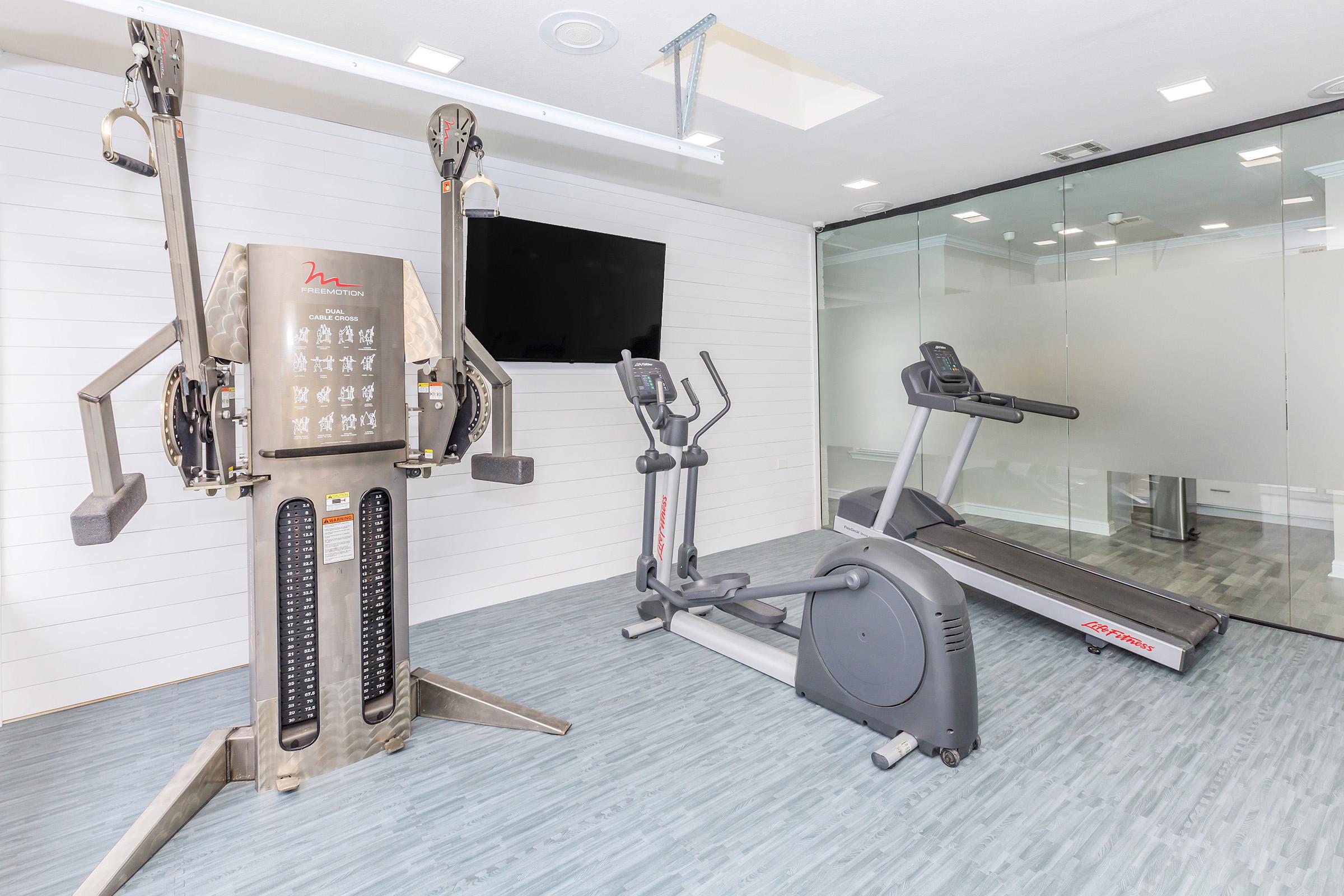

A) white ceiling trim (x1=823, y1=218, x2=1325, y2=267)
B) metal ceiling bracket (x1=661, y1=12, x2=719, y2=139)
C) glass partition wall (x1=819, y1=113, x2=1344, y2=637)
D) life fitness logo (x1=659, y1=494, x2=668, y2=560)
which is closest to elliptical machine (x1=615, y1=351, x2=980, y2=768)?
life fitness logo (x1=659, y1=494, x2=668, y2=560)

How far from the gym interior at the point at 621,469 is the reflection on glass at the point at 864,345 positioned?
60 cm

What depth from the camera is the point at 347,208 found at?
141 inches

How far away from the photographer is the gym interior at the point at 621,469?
6.69ft

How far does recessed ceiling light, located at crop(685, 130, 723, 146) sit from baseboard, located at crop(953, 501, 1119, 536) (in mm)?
3216

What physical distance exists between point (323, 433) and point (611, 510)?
2646 mm

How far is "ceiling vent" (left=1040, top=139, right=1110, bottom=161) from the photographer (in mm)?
3879

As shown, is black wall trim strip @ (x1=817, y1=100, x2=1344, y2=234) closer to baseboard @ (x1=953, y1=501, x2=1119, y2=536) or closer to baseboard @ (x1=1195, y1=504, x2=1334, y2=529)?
baseboard @ (x1=1195, y1=504, x2=1334, y2=529)

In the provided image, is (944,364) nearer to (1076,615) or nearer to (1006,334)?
(1006,334)

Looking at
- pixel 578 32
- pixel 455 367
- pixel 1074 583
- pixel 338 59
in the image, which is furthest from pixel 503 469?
pixel 1074 583

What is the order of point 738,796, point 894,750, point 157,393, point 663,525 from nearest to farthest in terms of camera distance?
point 738,796 < point 894,750 < point 157,393 < point 663,525

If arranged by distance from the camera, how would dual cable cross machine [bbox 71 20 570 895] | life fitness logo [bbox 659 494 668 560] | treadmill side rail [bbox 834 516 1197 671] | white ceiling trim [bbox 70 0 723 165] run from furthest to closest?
life fitness logo [bbox 659 494 668 560] < treadmill side rail [bbox 834 516 1197 671] < dual cable cross machine [bbox 71 20 570 895] < white ceiling trim [bbox 70 0 723 165]

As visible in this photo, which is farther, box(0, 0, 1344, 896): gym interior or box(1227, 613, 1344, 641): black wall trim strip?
box(1227, 613, 1344, 641): black wall trim strip

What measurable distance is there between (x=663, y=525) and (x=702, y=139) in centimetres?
225

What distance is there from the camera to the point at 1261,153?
11.6 feet
